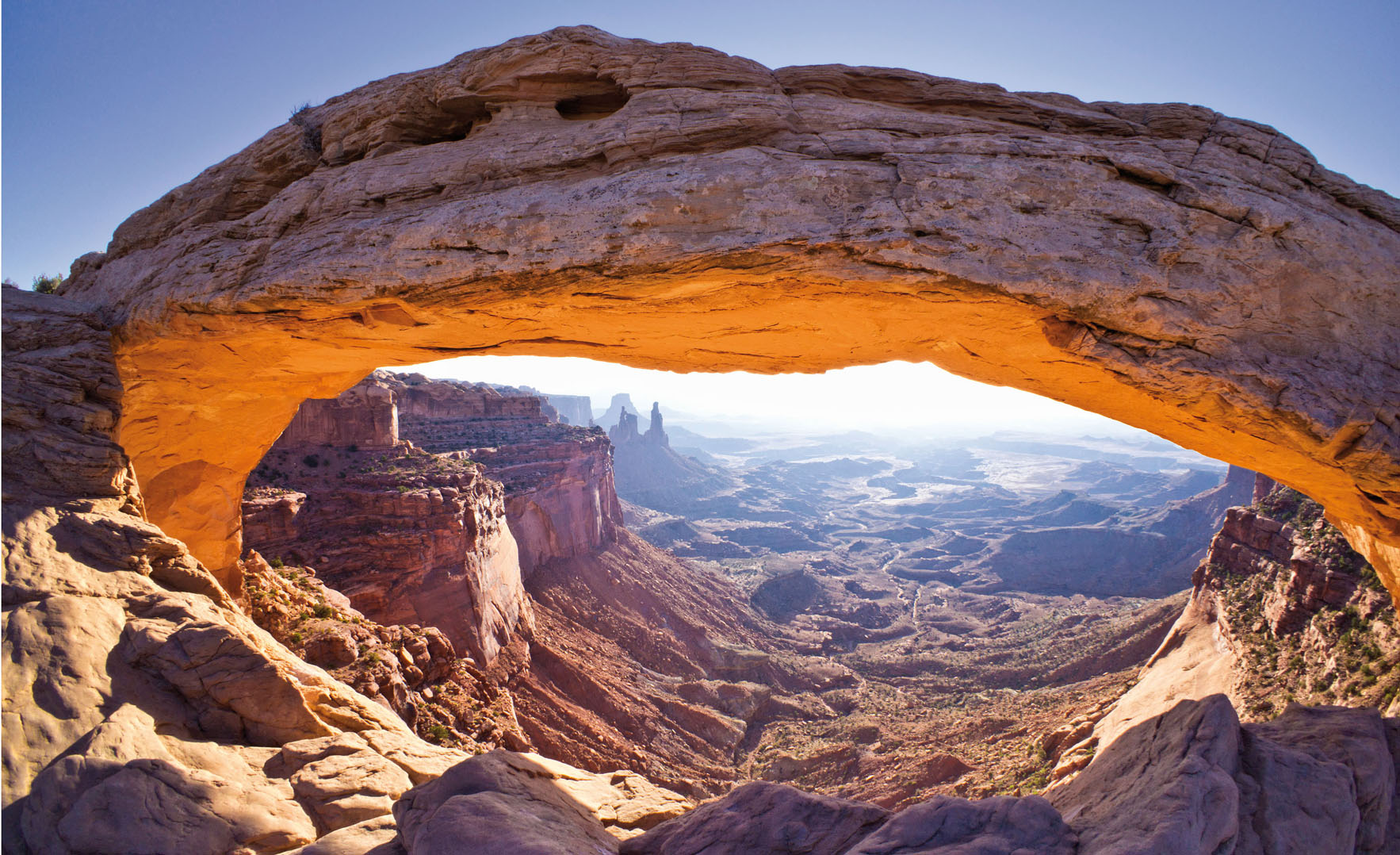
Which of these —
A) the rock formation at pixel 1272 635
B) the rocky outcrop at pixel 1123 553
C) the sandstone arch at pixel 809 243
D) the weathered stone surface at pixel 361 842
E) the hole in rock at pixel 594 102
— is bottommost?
the rocky outcrop at pixel 1123 553

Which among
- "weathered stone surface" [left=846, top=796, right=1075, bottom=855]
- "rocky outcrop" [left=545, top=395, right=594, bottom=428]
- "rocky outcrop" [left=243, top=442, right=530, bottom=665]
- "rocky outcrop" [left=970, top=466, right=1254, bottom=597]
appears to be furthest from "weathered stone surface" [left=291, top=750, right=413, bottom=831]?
"rocky outcrop" [left=545, top=395, right=594, bottom=428]

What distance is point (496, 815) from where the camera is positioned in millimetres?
4457

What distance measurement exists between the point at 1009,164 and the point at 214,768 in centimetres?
980

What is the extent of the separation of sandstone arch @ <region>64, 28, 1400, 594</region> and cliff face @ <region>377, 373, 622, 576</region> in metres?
26.0

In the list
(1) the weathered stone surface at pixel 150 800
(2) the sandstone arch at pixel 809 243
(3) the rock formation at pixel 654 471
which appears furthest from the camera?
(3) the rock formation at pixel 654 471

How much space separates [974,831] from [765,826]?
178cm

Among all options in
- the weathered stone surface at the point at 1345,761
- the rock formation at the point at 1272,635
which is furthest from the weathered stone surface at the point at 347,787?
the rock formation at the point at 1272,635

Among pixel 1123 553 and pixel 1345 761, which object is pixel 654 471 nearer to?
pixel 1123 553

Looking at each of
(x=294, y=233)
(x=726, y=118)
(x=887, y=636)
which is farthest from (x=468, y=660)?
(x=887, y=636)

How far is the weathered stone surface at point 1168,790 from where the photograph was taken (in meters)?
4.18

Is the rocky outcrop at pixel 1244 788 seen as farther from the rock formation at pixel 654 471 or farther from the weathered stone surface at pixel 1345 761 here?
the rock formation at pixel 654 471

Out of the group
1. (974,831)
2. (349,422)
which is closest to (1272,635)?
(974,831)

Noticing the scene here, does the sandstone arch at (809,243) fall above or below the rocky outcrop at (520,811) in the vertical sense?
above

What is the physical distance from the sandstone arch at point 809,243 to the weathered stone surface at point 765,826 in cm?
536
